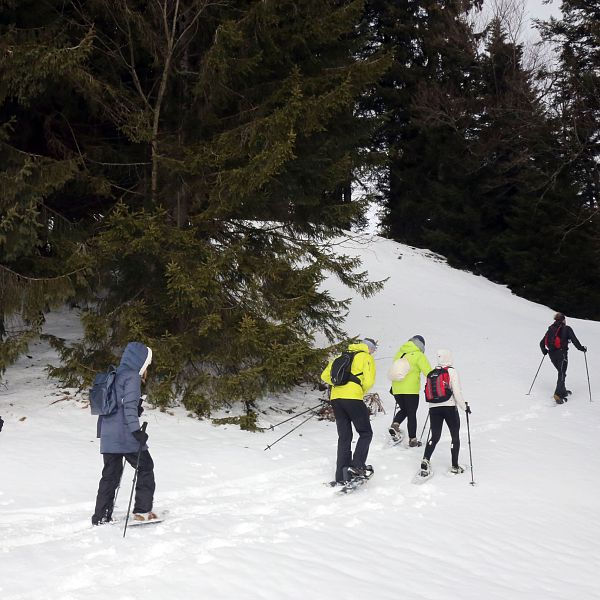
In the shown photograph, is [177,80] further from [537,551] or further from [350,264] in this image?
[537,551]

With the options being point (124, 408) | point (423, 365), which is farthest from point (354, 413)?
point (124, 408)

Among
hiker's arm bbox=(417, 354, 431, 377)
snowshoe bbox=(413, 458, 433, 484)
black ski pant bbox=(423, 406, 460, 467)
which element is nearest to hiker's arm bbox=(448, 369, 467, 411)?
black ski pant bbox=(423, 406, 460, 467)

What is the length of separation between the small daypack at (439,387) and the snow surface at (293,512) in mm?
1156

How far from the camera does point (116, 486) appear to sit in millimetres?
5996

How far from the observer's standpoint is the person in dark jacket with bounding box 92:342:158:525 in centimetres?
580

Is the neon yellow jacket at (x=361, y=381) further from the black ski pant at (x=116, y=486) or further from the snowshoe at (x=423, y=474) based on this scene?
the black ski pant at (x=116, y=486)

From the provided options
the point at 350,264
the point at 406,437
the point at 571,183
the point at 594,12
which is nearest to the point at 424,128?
the point at 571,183

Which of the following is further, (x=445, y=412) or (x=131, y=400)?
(x=445, y=412)

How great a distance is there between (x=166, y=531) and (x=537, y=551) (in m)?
3.87

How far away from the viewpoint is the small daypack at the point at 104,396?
5832mm

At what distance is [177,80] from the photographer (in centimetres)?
1069

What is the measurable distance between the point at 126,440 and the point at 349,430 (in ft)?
9.42

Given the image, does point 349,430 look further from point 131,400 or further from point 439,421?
point 131,400

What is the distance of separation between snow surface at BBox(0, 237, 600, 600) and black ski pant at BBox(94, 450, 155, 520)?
196 millimetres
